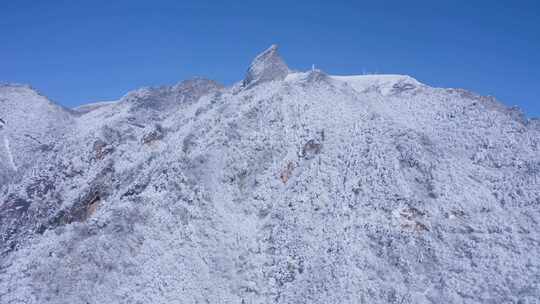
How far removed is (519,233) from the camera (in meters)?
20.2

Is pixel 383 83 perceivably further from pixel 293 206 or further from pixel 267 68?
pixel 293 206

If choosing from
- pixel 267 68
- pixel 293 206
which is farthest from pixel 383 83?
pixel 293 206

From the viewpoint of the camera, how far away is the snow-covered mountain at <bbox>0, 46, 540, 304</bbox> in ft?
62.2

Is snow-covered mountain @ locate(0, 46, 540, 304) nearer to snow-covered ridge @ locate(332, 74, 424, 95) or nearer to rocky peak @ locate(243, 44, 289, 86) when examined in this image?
rocky peak @ locate(243, 44, 289, 86)

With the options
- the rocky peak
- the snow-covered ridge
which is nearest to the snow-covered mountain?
the rocky peak

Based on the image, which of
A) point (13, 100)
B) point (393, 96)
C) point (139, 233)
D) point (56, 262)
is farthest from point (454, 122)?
point (13, 100)

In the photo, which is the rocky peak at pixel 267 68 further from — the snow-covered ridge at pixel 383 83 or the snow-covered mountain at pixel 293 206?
the snow-covered ridge at pixel 383 83

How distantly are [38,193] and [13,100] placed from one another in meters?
23.7

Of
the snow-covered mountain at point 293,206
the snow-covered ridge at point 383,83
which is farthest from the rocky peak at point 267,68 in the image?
the snow-covered ridge at point 383,83

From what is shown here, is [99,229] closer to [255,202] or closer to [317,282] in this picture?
[255,202]

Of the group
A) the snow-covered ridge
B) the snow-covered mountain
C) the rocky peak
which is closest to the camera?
the snow-covered mountain

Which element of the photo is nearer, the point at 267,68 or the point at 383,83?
the point at 267,68

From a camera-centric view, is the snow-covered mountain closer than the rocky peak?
Yes

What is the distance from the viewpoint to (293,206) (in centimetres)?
2239
